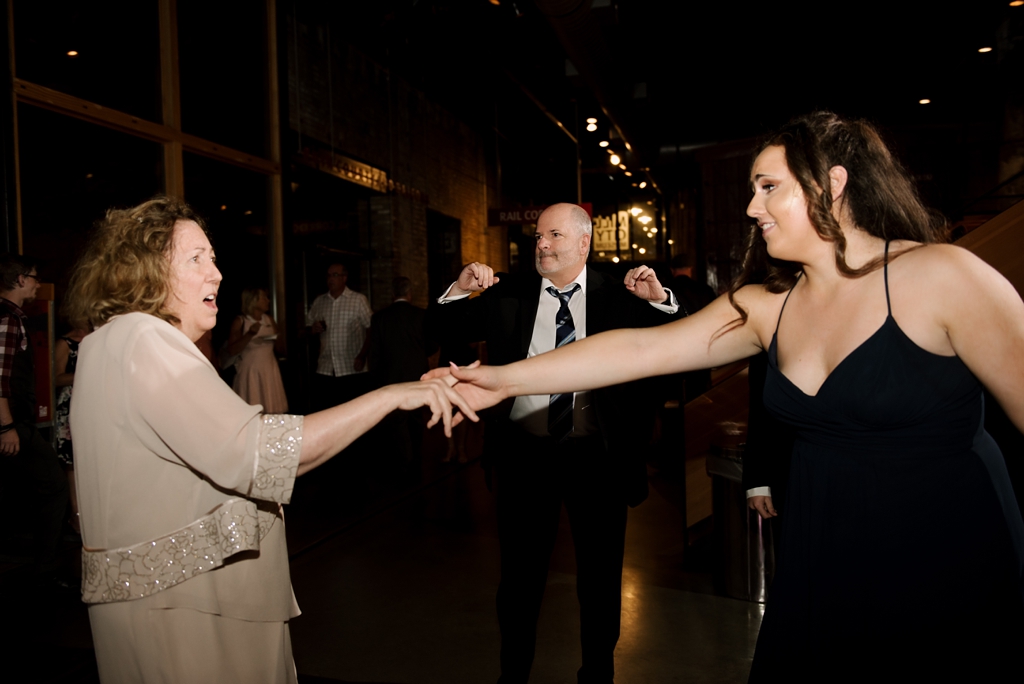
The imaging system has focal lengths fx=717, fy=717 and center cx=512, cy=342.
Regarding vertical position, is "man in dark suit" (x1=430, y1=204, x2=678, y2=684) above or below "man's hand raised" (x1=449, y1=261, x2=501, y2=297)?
below

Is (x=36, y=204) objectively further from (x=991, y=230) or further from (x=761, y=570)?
(x=991, y=230)

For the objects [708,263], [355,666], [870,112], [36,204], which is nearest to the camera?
[355,666]

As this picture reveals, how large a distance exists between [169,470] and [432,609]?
2549mm

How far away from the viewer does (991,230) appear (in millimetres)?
3768

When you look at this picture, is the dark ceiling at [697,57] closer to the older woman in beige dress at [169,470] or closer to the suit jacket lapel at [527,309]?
the suit jacket lapel at [527,309]

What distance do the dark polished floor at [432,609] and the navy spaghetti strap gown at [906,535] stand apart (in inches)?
69.2

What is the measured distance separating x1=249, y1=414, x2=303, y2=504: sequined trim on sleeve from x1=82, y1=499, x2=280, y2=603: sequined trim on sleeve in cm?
14

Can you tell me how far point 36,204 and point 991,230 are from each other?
6405mm

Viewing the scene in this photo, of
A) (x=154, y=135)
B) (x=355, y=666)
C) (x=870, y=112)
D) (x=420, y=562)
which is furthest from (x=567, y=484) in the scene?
(x=870, y=112)

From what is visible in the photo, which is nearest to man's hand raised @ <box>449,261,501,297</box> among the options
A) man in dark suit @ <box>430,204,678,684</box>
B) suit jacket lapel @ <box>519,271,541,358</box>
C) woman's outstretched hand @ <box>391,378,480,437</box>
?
man in dark suit @ <box>430,204,678,684</box>

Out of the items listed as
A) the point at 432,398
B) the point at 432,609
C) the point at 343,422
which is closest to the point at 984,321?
the point at 432,398

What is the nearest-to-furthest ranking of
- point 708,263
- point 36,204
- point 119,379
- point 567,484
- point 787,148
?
point 119,379 → point 787,148 → point 567,484 → point 36,204 → point 708,263

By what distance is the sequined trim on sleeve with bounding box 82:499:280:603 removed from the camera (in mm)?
1406

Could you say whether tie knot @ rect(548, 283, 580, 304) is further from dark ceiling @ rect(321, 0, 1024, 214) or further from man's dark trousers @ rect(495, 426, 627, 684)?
dark ceiling @ rect(321, 0, 1024, 214)
